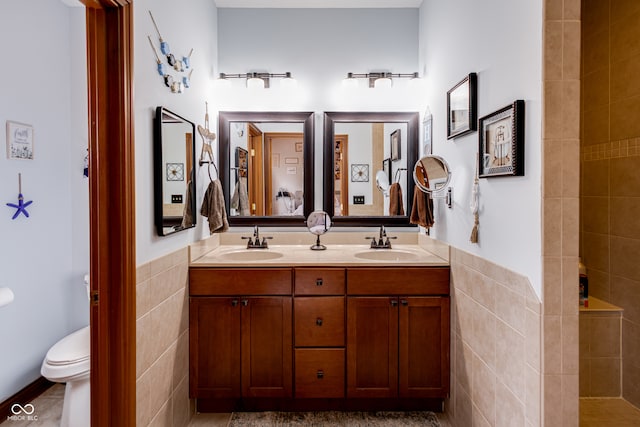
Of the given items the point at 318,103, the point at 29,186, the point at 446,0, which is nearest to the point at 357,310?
the point at 318,103

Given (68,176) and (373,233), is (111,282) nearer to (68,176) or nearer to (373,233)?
(68,176)

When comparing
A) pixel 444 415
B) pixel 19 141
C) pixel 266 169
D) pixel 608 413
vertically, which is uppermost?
pixel 19 141

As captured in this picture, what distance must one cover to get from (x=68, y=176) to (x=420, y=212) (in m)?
2.36

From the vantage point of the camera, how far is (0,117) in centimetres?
204

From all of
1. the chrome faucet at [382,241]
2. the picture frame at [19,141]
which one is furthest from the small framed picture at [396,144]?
the picture frame at [19,141]

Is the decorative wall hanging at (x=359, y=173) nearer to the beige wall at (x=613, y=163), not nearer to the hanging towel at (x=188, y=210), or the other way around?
the hanging towel at (x=188, y=210)

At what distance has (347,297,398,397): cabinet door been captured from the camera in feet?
6.84

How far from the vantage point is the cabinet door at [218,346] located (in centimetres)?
209

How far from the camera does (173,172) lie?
1.86m

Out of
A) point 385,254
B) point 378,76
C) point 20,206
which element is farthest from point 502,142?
point 20,206

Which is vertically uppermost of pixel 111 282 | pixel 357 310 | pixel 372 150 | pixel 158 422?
pixel 372 150

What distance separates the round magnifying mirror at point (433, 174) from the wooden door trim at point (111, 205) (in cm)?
148
